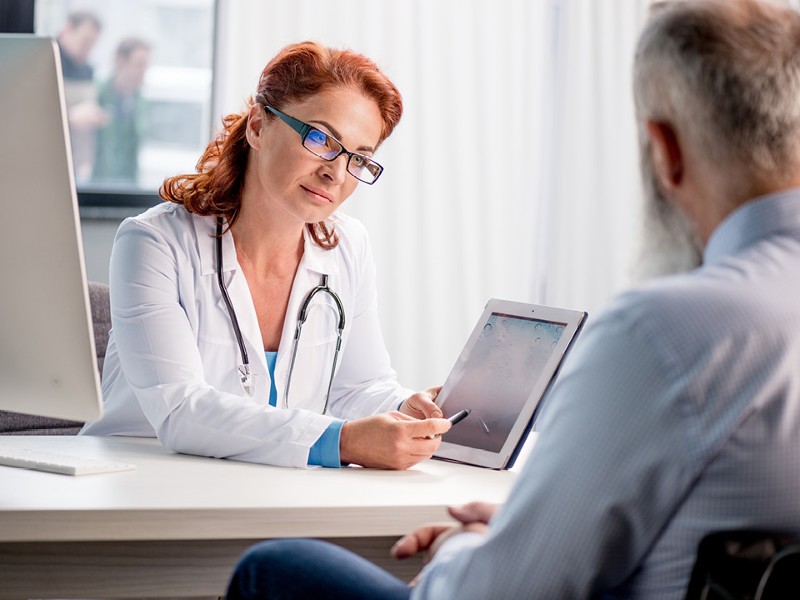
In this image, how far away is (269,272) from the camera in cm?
205

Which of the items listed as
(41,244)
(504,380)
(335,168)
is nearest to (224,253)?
(335,168)

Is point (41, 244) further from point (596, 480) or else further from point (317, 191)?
point (317, 191)

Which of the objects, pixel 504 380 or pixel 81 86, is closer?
pixel 504 380

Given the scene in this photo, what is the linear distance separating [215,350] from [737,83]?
1.21m

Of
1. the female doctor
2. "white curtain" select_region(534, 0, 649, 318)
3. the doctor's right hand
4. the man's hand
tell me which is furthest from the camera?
"white curtain" select_region(534, 0, 649, 318)

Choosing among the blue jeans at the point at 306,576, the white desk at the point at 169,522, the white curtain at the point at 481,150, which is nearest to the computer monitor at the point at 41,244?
the white desk at the point at 169,522

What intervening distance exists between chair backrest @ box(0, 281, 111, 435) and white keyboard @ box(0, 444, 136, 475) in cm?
56

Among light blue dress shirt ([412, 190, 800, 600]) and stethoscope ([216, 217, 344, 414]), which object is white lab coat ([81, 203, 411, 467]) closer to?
stethoscope ([216, 217, 344, 414])

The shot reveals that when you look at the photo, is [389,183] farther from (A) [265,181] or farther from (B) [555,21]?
(A) [265,181]

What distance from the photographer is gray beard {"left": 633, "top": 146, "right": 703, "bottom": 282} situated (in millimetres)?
1023

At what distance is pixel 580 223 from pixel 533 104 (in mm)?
520

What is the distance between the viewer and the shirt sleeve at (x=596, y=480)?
0.83m

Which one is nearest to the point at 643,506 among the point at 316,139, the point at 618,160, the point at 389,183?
the point at 316,139

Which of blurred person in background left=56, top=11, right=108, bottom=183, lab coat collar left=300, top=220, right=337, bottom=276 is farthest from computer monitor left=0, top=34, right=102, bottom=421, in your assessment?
blurred person in background left=56, top=11, right=108, bottom=183
